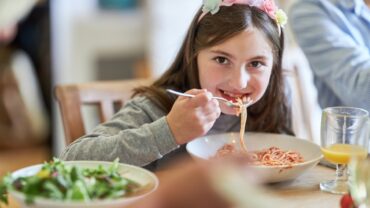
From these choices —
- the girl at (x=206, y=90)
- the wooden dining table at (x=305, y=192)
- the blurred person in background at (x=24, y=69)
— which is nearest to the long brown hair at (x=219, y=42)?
the girl at (x=206, y=90)

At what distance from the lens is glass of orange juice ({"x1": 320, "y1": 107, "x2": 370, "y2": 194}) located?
4.57ft

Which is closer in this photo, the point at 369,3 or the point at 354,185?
the point at 354,185

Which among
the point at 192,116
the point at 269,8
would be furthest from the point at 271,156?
the point at 269,8

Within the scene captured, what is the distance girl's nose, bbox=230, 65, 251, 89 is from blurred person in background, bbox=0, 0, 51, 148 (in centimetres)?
222

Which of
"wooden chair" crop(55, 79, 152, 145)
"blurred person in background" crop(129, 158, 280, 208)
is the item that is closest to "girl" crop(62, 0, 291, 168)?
"wooden chair" crop(55, 79, 152, 145)

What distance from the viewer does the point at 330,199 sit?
135 cm

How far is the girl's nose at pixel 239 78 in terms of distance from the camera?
1.54 metres

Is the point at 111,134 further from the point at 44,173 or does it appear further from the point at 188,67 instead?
the point at 44,173

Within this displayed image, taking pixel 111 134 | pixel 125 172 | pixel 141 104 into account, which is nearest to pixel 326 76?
pixel 141 104

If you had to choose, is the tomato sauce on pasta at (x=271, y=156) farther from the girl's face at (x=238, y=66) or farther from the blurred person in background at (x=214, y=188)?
the blurred person in background at (x=214, y=188)

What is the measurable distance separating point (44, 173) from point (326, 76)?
1009 millimetres

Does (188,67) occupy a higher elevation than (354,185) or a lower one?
higher

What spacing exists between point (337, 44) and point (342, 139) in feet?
1.60

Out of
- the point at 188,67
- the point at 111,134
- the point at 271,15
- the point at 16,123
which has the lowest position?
the point at 16,123
